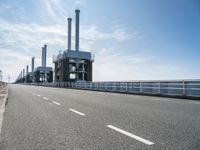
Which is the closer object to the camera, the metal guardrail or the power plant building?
the metal guardrail

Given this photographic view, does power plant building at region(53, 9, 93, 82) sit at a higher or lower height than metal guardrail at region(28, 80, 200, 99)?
higher

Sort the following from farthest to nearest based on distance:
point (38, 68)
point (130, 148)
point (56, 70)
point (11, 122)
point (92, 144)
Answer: point (38, 68)
point (56, 70)
point (11, 122)
point (92, 144)
point (130, 148)

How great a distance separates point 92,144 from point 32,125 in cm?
252

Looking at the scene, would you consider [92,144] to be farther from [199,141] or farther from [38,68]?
[38,68]

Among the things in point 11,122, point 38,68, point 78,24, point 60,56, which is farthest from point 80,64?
point 11,122

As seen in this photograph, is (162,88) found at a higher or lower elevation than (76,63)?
lower

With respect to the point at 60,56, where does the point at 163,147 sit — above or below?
below

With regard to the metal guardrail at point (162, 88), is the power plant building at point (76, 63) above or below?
above

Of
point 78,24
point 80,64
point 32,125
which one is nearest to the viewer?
point 32,125

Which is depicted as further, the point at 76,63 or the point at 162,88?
the point at 76,63

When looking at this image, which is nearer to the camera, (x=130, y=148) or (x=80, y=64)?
(x=130, y=148)

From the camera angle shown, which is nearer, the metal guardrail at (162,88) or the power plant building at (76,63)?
the metal guardrail at (162,88)

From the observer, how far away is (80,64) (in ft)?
229

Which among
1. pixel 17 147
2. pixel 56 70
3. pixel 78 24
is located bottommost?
pixel 17 147
